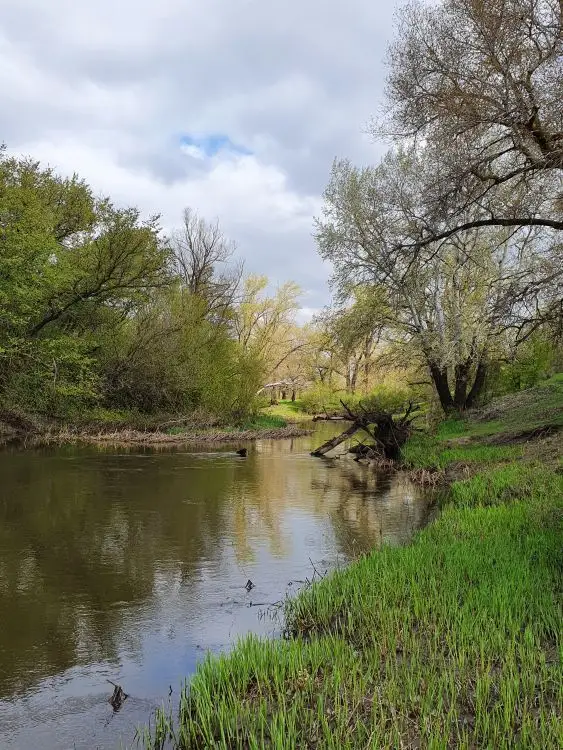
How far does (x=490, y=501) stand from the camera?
1136cm

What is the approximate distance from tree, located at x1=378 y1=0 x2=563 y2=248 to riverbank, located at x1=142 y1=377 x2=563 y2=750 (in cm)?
763

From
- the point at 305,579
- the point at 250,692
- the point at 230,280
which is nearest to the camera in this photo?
the point at 250,692

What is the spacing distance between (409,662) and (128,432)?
22.6m

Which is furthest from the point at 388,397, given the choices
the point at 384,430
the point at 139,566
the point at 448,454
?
the point at 139,566

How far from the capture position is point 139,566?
873cm

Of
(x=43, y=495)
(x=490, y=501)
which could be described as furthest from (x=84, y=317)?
(x=490, y=501)

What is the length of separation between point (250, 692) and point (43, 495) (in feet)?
34.7

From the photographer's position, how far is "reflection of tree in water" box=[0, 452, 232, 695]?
6.07m

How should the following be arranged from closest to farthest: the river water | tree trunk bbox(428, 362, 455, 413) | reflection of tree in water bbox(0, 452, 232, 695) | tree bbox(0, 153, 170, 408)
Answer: the river water
reflection of tree in water bbox(0, 452, 232, 695)
tree bbox(0, 153, 170, 408)
tree trunk bbox(428, 362, 455, 413)

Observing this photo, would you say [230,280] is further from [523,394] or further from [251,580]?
[251,580]

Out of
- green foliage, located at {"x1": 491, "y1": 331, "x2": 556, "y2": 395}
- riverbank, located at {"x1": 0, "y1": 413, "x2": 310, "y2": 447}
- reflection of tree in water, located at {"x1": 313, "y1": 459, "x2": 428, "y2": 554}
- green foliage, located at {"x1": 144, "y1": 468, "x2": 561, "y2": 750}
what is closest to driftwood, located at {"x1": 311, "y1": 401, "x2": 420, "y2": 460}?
reflection of tree in water, located at {"x1": 313, "y1": 459, "x2": 428, "y2": 554}

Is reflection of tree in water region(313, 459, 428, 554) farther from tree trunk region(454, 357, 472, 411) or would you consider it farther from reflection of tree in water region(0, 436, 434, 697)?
tree trunk region(454, 357, 472, 411)

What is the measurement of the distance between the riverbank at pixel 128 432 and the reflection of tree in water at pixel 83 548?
6.84 m

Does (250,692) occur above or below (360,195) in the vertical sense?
below
